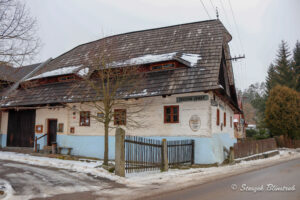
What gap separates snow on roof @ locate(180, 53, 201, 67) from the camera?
44.7 ft

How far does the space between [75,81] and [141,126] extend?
19.9 feet

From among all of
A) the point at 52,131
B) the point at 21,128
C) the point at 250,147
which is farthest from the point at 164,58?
the point at 21,128

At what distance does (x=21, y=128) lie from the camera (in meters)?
18.4

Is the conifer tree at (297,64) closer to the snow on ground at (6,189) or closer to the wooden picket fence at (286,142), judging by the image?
the wooden picket fence at (286,142)

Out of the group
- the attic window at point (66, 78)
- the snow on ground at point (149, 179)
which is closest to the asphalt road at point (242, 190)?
the snow on ground at point (149, 179)

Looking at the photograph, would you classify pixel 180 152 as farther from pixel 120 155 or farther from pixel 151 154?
pixel 120 155

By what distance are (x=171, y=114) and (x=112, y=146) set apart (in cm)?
405

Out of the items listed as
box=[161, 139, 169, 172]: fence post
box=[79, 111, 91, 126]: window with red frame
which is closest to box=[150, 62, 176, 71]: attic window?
box=[79, 111, 91, 126]: window with red frame

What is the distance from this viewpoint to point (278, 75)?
3759 cm

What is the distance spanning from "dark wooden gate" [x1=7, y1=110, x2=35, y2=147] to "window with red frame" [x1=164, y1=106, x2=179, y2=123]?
10.5m

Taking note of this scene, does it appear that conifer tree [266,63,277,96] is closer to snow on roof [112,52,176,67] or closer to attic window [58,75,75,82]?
snow on roof [112,52,176,67]

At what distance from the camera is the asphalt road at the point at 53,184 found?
20.6 feet

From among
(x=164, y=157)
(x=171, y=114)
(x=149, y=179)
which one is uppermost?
(x=171, y=114)

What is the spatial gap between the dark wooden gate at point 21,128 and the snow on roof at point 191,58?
11.7 meters
